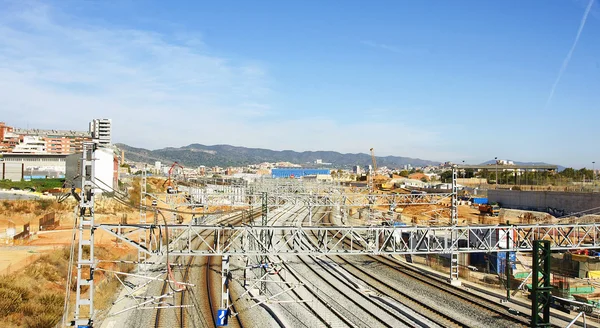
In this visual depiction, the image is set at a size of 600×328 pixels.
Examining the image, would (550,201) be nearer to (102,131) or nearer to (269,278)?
(269,278)

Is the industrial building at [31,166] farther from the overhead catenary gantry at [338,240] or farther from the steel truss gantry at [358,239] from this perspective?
the steel truss gantry at [358,239]

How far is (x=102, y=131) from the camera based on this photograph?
1238 cm

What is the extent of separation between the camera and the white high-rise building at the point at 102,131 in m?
12.3

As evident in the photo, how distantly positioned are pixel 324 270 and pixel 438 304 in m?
7.89

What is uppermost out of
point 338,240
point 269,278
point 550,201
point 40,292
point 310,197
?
point 310,197

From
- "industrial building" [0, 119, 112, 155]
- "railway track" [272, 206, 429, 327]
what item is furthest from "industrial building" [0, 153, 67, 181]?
"railway track" [272, 206, 429, 327]

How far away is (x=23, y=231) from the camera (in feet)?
107

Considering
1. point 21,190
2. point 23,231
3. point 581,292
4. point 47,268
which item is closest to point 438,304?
point 581,292

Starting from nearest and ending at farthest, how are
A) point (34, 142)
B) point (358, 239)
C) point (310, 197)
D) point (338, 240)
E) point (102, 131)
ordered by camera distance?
point (102, 131) → point (358, 239) → point (338, 240) → point (310, 197) → point (34, 142)

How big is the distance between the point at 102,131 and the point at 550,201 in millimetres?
50375

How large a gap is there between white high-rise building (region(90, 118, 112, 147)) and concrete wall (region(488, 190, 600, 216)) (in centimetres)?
4422

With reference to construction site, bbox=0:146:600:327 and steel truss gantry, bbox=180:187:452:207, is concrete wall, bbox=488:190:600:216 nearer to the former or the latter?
A: steel truss gantry, bbox=180:187:452:207

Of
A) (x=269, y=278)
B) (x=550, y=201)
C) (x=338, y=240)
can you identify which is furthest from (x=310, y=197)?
(x=550, y=201)

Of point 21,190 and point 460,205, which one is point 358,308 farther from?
point 460,205
